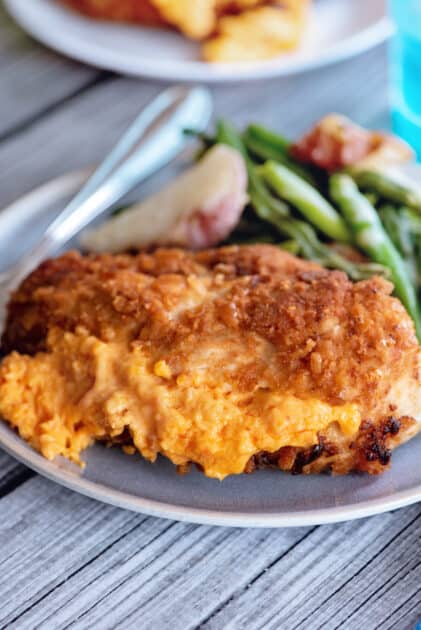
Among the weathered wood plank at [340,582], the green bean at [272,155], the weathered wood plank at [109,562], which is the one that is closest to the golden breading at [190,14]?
the green bean at [272,155]

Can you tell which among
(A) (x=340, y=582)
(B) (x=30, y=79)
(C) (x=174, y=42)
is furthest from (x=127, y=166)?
(A) (x=340, y=582)

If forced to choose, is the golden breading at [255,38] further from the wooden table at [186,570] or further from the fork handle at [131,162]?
the wooden table at [186,570]

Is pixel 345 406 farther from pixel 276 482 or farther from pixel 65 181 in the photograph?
pixel 65 181

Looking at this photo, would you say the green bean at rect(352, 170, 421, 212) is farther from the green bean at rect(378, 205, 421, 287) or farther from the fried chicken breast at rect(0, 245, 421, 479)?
the fried chicken breast at rect(0, 245, 421, 479)

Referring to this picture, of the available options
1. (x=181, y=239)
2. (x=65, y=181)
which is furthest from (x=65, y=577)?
(x=65, y=181)

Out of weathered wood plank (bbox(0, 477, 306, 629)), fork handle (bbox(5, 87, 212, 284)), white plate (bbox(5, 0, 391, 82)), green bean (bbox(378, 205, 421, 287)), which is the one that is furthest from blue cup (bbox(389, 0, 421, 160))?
weathered wood plank (bbox(0, 477, 306, 629))

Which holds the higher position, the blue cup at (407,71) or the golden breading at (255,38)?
the golden breading at (255,38)

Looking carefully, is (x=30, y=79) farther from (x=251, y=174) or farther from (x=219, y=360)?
(x=219, y=360)
